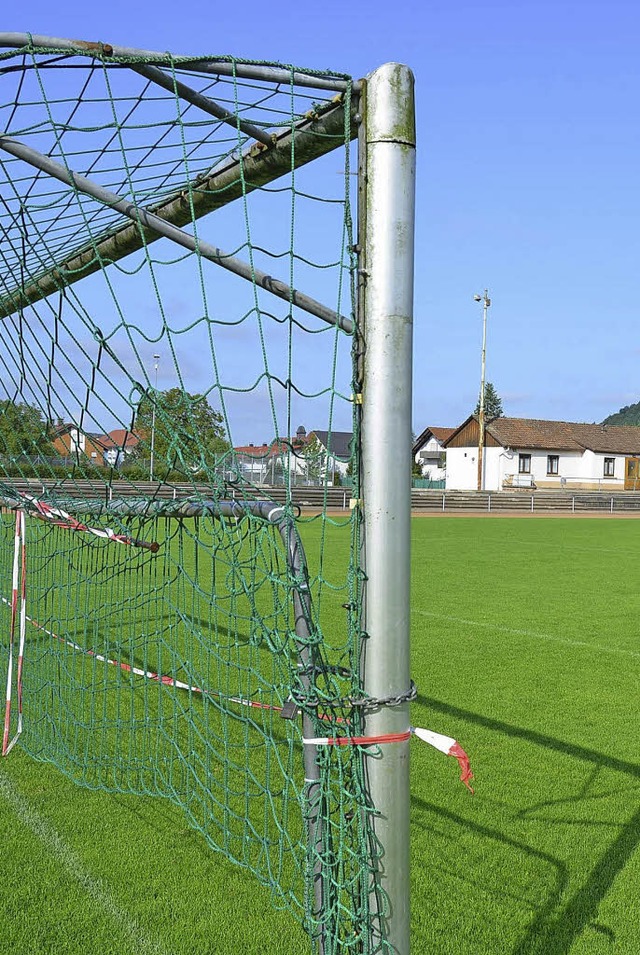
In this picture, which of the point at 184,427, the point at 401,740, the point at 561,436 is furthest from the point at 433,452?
the point at 401,740

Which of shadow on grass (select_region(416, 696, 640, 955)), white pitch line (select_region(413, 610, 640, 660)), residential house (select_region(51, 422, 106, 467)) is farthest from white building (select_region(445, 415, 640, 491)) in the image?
residential house (select_region(51, 422, 106, 467))

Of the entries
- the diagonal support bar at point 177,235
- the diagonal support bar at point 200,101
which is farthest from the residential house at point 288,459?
the diagonal support bar at point 200,101

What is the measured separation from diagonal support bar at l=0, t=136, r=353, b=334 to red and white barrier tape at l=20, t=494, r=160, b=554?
169cm

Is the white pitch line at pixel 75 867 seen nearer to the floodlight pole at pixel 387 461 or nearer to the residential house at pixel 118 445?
the floodlight pole at pixel 387 461

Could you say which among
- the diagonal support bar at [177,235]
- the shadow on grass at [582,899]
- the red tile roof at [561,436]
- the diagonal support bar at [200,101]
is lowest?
the shadow on grass at [582,899]

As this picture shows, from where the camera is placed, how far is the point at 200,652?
23.3ft

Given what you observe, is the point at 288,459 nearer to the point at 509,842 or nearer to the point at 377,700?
the point at 377,700

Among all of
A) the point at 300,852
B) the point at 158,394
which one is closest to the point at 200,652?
the point at 300,852

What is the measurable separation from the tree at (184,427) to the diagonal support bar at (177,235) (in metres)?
0.36

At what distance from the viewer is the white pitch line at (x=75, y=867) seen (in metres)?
2.86

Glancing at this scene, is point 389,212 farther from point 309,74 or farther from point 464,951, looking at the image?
point 464,951

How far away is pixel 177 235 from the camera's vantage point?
2426mm

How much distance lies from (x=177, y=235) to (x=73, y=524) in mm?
2131

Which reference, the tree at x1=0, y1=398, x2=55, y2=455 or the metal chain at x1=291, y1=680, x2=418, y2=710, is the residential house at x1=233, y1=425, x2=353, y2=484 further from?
the tree at x1=0, y1=398, x2=55, y2=455
